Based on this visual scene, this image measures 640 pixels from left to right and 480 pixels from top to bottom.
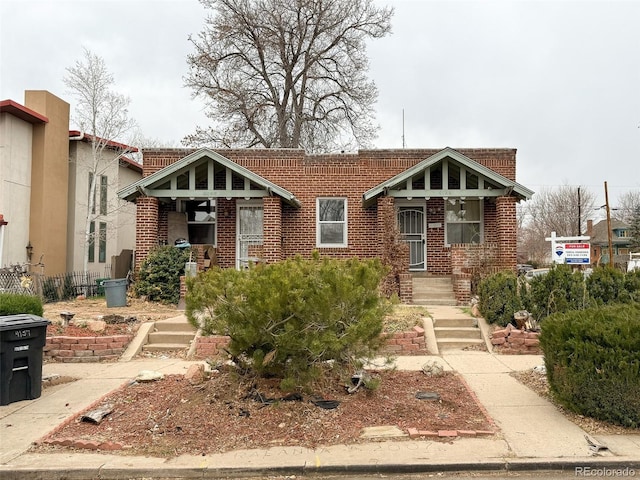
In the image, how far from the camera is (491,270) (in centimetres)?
1398

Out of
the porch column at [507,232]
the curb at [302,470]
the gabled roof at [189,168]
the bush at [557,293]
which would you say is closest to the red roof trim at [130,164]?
the gabled roof at [189,168]

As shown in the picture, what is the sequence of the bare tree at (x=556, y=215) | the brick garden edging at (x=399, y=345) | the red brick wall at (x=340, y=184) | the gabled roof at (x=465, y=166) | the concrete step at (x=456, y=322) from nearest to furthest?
the brick garden edging at (x=399, y=345)
the concrete step at (x=456, y=322)
the gabled roof at (x=465, y=166)
the red brick wall at (x=340, y=184)
the bare tree at (x=556, y=215)

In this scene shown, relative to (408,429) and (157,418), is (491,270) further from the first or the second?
(157,418)

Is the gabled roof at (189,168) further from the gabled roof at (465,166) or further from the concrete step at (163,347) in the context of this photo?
the concrete step at (163,347)

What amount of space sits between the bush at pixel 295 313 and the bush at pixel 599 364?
2.07m

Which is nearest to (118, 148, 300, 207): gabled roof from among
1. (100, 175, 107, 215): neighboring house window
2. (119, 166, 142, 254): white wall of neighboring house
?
(100, 175, 107, 215): neighboring house window

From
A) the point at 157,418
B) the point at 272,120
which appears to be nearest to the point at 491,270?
the point at 157,418

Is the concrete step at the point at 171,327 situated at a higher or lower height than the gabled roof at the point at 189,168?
lower

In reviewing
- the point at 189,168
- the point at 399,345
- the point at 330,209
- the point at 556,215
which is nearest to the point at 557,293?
the point at 399,345

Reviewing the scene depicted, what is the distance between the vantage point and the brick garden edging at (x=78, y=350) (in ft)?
29.8

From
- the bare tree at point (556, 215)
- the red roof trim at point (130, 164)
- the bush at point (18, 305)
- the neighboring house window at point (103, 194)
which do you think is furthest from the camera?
the bare tree at point (556, 215)

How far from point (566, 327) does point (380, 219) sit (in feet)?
30.3

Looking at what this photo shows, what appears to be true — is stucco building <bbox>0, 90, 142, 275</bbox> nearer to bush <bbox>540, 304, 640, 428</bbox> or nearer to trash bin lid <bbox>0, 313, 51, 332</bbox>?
trash bin lid <bbox>0, 313, 51, 332</bbox>

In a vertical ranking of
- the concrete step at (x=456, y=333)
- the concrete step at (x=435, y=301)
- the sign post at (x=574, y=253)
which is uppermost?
the sign post at (x=574, y=253)
